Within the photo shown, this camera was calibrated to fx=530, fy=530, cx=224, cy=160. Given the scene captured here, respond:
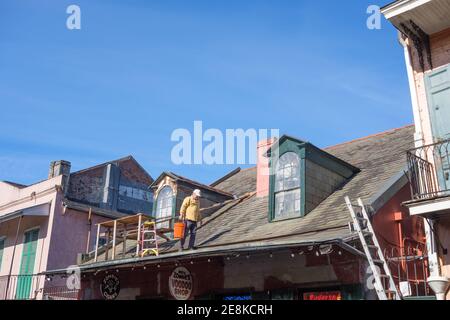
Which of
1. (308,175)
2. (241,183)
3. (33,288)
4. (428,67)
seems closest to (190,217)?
(308,175)

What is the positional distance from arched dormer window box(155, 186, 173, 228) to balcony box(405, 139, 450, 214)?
27.3 feet

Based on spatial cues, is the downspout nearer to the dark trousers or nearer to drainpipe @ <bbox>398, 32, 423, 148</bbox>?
drainpipe @ <bbox>398, 32, 423, 148</bbox>

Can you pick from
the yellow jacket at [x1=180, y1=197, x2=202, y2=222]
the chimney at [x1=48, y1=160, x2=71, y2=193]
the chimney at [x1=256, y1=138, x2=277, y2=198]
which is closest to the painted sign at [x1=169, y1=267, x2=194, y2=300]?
the yellow jacket at [x1=180, y1=197, x2=202, y2=222]

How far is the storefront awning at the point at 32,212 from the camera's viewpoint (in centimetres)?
1833

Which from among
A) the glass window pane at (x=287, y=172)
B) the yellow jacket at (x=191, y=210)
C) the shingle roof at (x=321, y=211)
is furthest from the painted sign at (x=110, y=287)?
the glass window pane at (x=287, y=172)

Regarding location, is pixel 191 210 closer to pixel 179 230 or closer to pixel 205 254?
pixel 179 230

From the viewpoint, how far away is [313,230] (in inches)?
424

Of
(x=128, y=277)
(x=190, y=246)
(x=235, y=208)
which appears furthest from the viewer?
(x=235, y=208)

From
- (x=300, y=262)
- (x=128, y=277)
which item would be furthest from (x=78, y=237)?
(x=300, y=262)

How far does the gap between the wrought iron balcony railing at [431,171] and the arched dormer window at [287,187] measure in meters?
3.25

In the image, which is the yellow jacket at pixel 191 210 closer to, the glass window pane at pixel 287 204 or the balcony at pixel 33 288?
the glass window pane at pixel 287 204
